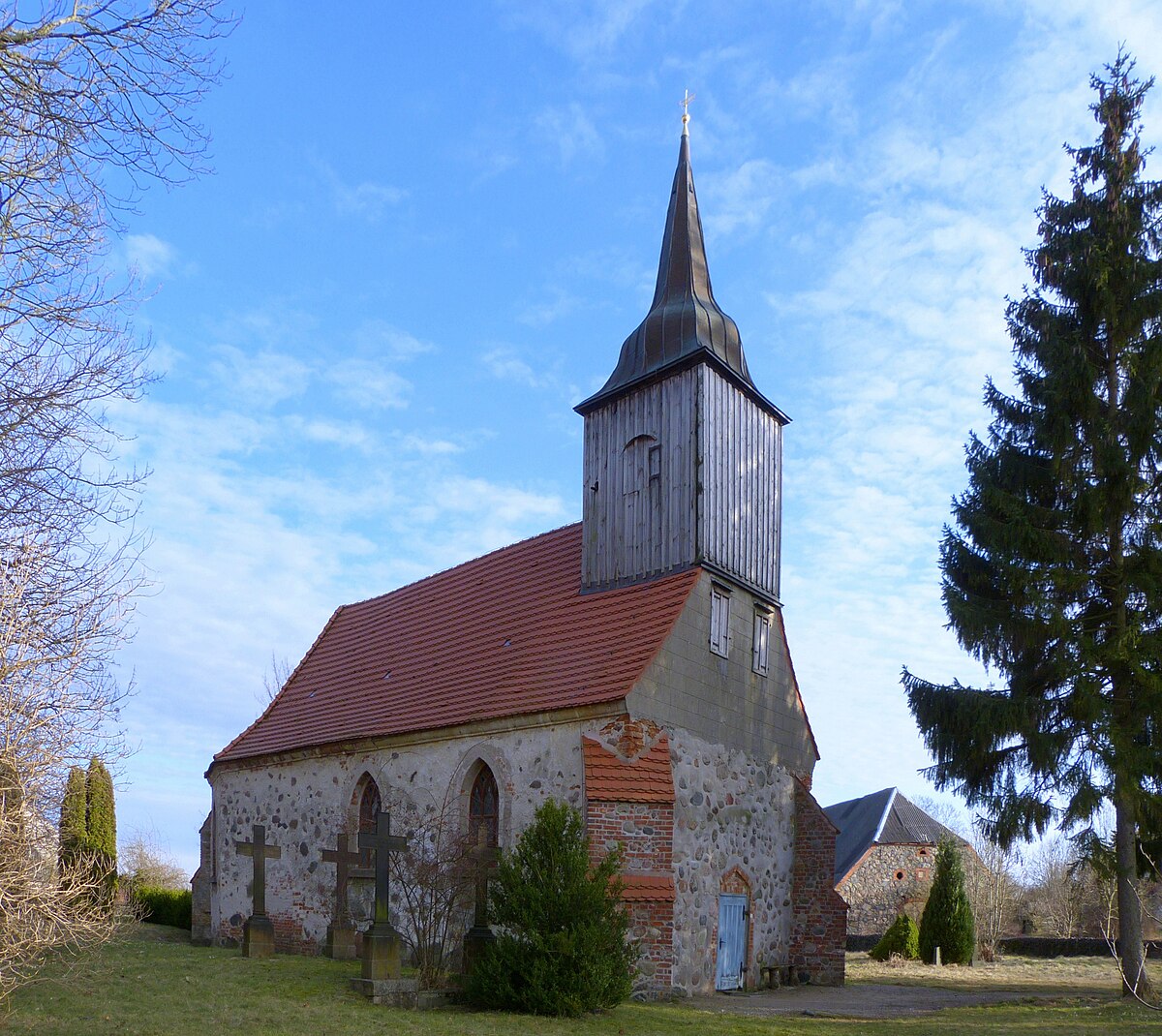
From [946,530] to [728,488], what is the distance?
136 inches

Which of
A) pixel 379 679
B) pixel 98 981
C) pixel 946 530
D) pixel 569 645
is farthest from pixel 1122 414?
pixel 98 981

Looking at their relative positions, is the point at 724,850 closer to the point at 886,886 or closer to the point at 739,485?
the point at 739,485

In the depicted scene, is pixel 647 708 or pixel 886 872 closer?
pixel 647 708

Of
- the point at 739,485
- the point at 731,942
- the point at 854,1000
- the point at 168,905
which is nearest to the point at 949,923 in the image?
the point at 854,1000

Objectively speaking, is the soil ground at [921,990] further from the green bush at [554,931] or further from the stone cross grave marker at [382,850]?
the stone cross grave marker at [382,850]

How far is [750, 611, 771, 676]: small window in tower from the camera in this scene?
1730 centimetres

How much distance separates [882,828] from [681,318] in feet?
67.6

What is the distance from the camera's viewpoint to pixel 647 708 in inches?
560

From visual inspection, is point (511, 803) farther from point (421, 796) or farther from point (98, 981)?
point (98, 981)

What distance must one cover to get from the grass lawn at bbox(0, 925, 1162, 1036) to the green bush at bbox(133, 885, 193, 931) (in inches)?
391

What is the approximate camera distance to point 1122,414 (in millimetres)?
14875

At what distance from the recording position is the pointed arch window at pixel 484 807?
15.4m

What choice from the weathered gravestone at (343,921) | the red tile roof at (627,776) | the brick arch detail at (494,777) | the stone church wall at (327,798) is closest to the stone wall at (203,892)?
the stone church wall at (327,798)

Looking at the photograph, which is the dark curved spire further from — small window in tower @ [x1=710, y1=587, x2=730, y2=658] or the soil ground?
the soil ground
